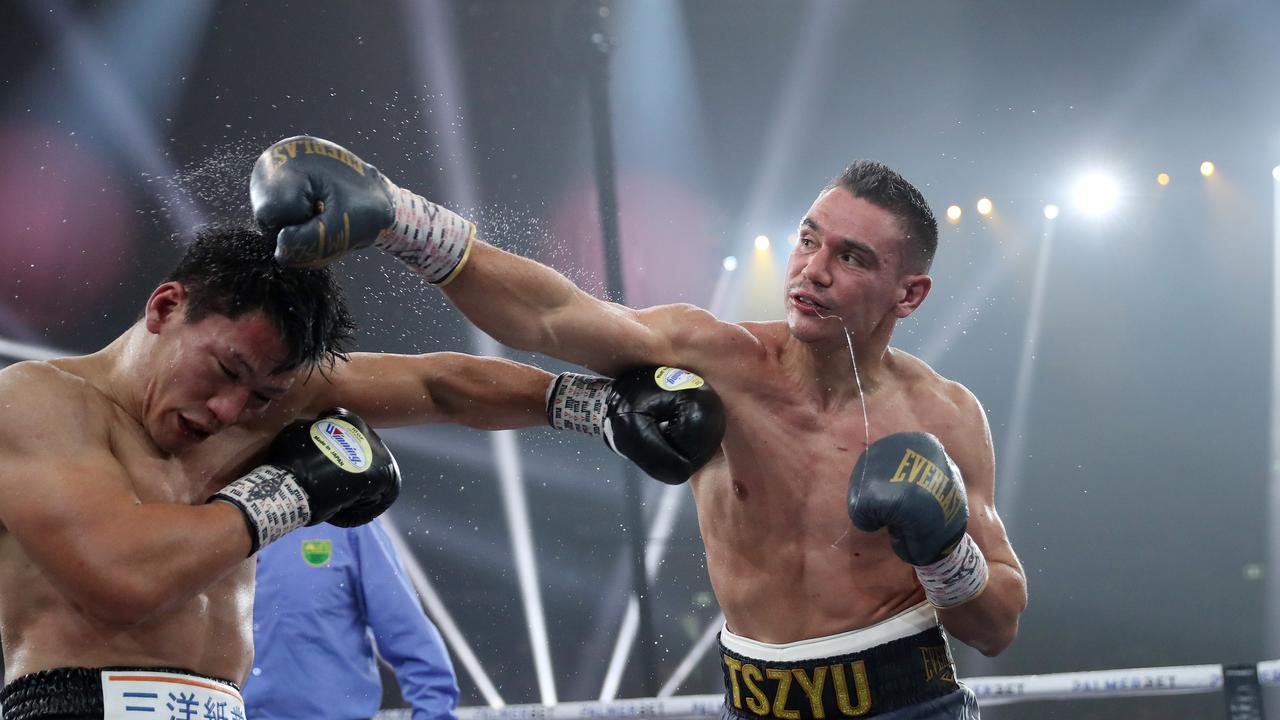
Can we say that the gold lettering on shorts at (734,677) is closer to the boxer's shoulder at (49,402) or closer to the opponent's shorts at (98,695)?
the opponent's shorts at (98,695)

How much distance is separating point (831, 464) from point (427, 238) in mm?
980

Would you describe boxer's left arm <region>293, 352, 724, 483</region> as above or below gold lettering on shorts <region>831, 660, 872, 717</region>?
above

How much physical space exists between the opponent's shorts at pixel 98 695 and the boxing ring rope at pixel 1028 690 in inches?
68.0

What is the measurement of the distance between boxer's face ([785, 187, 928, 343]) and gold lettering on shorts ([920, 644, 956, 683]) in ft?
2.24

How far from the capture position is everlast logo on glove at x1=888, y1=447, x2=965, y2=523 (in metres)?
1.86

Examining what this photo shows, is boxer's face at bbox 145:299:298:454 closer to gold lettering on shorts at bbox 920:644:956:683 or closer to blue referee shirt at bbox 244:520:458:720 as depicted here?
blue referee shirt at bbox 244:520:458:720

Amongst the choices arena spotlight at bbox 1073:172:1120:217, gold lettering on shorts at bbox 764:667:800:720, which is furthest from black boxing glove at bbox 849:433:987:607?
arena spotlight at bbox 1073:172:1120:217

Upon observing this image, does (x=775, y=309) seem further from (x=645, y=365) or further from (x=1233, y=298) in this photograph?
(x=645, y=365)

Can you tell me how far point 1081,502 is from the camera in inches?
287

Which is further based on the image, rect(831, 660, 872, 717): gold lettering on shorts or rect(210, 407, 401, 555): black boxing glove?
rect(831, 660, 872, 717): gold lettering on shorts

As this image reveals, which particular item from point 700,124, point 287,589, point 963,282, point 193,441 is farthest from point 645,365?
point 963,282

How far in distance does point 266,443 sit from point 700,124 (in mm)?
5425

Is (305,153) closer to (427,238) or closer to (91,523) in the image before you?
(427,238)

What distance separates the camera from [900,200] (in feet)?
7.34
